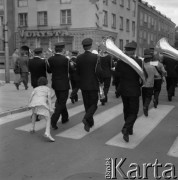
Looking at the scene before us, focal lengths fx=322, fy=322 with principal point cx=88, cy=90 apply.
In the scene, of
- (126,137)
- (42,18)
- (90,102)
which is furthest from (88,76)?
(42,18)

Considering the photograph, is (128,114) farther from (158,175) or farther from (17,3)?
(17,3)

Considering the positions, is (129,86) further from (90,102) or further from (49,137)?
(49,137)

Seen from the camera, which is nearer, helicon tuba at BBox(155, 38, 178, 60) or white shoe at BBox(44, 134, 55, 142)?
white shoe at BBox(44, 134, 55, 142)

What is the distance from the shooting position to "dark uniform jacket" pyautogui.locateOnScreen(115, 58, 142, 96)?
6156mm

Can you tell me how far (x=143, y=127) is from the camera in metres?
7.49

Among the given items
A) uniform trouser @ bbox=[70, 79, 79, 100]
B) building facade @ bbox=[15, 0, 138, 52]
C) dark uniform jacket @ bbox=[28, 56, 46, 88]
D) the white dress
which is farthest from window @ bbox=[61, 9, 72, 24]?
the white dress

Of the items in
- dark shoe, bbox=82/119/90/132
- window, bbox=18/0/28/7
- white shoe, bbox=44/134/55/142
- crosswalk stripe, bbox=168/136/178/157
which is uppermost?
window, bbox=18/0/28/7

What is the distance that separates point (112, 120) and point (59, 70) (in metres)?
2.06

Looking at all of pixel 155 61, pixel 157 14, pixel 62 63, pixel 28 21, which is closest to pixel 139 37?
pixel 157 14

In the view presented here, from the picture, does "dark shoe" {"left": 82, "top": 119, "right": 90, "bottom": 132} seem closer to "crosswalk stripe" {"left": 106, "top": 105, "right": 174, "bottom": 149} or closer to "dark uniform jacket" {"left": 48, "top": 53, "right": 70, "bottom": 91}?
"crosswalk stripe" {"left": 106, "top": 105, "right": 174, "bottom": 149}

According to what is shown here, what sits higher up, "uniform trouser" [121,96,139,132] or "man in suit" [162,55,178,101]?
"man in suit" [162,55,178,101]

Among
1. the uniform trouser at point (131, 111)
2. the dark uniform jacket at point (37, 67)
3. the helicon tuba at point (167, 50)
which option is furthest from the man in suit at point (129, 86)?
the dark uniform jacket at point (37, 67)
